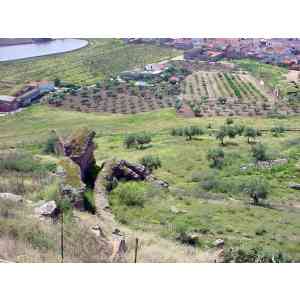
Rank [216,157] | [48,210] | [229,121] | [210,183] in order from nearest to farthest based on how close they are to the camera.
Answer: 1. [48,210]
2. [210,183]
3. [216,157]
4. [229,121]

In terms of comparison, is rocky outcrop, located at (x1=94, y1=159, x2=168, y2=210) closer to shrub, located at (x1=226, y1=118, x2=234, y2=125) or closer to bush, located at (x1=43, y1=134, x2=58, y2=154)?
bush, located at (x1=43, y1=134, x2=58, y2=154)

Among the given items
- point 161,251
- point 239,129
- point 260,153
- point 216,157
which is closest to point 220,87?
point 239,129

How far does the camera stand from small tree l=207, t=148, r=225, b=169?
8930mm

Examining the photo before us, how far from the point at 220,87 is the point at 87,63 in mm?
5404

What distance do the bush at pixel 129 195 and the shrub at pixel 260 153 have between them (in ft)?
12.1

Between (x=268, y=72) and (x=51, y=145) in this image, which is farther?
(x=268, y=72)

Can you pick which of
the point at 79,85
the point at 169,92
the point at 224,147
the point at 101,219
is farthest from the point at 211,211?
the point at 169,92

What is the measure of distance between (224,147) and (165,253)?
220 inches

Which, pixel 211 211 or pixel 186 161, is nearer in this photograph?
pixel 211 211

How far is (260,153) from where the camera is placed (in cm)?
959

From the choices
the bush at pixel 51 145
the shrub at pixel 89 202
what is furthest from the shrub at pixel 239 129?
the shrub at pixel 89 202

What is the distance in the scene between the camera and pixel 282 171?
888 cm

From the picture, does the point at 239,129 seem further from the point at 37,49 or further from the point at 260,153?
the point at 37,49
